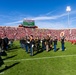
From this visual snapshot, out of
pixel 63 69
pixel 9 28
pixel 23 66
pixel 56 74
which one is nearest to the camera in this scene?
pixel 56 74

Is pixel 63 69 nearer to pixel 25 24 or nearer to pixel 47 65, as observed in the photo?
pixel 47 65

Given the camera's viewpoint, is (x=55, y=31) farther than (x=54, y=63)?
Yes

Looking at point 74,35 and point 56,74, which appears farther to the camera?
point 74,35

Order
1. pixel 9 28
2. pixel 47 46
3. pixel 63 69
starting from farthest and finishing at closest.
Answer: pixel 9 28, pixel 47 46, pixel 63 69

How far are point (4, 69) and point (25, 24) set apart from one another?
70489 millimetres

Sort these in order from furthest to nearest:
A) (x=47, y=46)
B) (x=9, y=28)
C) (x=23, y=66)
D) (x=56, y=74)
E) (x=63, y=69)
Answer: (x=9, y=28) → (x=47, y=46) → (x=23, y=66) → (x=63, y=69) → (x=56, y=74)

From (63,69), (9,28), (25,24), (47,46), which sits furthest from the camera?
(25,24)

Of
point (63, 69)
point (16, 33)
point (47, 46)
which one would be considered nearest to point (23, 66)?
point (63, 69)

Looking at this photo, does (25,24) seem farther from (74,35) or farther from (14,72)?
(14,72)

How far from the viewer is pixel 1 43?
28.0 m

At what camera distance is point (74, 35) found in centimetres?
7412

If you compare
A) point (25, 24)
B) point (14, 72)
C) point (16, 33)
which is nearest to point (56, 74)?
point (14, 72)

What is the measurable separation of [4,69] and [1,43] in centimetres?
1065

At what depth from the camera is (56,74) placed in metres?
16.0
